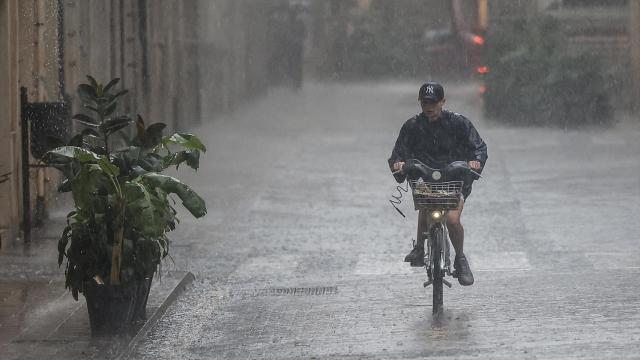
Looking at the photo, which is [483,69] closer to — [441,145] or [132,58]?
[132,58]

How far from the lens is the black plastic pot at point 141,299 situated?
33.8 ft

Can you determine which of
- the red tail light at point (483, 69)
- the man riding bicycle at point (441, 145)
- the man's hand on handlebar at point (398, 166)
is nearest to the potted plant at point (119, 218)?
the man's hand on handlebar at point (398, 166)

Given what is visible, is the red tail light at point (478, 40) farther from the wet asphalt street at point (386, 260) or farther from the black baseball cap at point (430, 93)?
the black baseball cap at point (430, 93)

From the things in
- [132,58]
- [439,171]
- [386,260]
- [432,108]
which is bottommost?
[386,260]

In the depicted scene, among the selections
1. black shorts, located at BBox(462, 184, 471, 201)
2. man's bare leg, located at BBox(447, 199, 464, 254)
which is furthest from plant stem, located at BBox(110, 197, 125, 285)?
black shorts, located at BBox(462, 184, 471, 201)

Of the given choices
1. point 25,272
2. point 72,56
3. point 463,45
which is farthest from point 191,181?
point 463,45

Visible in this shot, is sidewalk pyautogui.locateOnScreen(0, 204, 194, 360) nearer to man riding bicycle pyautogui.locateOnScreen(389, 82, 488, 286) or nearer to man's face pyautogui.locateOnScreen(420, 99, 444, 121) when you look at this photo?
man riding bicycle pyautogui.locateOnScreen(389, 82, 488, 286)

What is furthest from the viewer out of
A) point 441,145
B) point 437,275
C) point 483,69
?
point 483,69

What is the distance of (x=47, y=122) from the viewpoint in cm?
1425

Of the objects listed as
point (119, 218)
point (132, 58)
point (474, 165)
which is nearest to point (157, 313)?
point (119, 218)

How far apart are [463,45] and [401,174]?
934 inches

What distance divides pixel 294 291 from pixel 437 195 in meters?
1.93

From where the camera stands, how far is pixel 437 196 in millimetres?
10656

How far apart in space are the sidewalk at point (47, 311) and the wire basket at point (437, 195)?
6.62 ft
